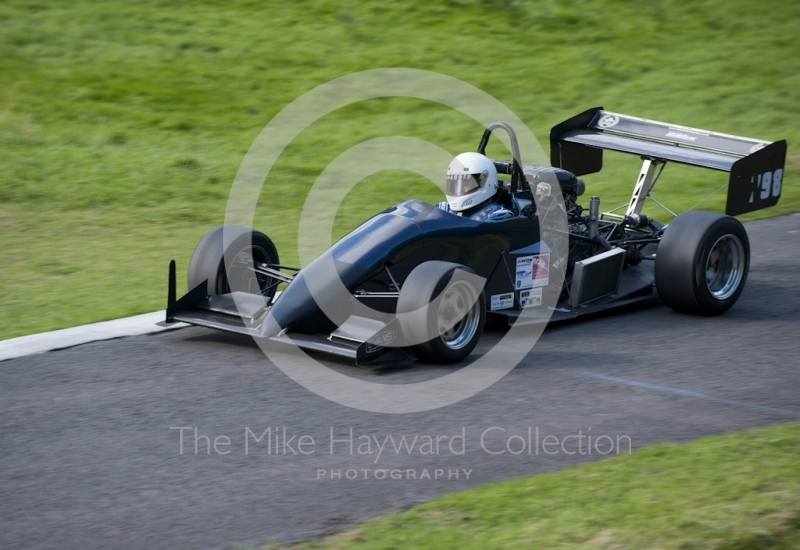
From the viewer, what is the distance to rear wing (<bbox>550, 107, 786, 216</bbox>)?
26.3 feet

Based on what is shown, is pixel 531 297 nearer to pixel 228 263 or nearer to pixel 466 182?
pixel 466 182

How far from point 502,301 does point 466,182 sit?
2.98 feet

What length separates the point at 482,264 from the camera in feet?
23.9

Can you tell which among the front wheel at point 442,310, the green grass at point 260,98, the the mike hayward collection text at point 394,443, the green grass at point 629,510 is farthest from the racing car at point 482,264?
the green grass at point 629,510

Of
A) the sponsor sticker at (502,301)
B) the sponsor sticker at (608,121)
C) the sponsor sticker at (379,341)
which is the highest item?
the sponsor sticker at (608,121)

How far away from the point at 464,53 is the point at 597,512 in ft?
49.3

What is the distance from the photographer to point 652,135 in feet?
28.9

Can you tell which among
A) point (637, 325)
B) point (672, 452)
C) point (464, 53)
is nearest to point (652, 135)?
point (637, 325)

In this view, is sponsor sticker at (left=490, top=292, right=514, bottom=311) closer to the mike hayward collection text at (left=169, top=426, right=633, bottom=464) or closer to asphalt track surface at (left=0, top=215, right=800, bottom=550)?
asphalt track surface at (left=0, top=215, right=800, bottom=550)

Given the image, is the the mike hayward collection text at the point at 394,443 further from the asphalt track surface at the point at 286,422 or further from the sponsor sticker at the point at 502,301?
the sponsor sticker at the point at 502,301

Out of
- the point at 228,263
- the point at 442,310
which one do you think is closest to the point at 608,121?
the point at 442,310

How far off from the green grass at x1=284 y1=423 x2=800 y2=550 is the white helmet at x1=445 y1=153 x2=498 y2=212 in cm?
291

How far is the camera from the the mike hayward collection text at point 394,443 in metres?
5.32

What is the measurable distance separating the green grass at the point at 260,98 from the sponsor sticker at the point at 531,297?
2.99 m
